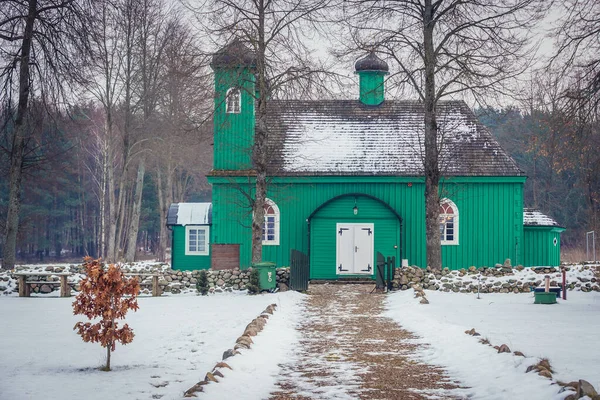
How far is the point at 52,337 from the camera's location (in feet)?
41.0

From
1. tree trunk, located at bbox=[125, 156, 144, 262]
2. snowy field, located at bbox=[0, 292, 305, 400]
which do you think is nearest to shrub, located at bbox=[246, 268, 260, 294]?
snowy field, located at bbox=[0, 292, 305, 400]

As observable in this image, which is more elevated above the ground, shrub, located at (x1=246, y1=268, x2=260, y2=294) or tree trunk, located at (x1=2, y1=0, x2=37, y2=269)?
tree trunk, located at (x1=2, y1=0, x2=37, y2=269)

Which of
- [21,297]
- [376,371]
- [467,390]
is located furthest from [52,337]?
[21,297]

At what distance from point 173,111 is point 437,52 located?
793 inches

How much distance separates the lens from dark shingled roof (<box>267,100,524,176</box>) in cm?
2827

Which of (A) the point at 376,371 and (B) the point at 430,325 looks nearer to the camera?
(A) the point at 376,371

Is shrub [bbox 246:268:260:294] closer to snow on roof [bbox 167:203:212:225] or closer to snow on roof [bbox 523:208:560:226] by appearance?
snow on roof [bbox 167:203:212:225]

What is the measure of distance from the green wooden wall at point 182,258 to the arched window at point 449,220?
971 centimetres

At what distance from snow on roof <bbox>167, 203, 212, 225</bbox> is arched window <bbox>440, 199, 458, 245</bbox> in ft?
31.8

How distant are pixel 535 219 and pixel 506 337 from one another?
18.8 meters

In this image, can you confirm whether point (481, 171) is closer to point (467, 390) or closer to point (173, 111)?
point (173, 111)

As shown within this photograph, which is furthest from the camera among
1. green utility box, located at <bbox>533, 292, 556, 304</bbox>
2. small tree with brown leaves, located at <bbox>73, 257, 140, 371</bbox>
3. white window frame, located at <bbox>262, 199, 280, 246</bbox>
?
white window frame, located at <bbox>262, 199, 280, 246</bbox>

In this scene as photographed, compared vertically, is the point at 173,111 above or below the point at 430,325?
above

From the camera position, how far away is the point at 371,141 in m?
29.4
